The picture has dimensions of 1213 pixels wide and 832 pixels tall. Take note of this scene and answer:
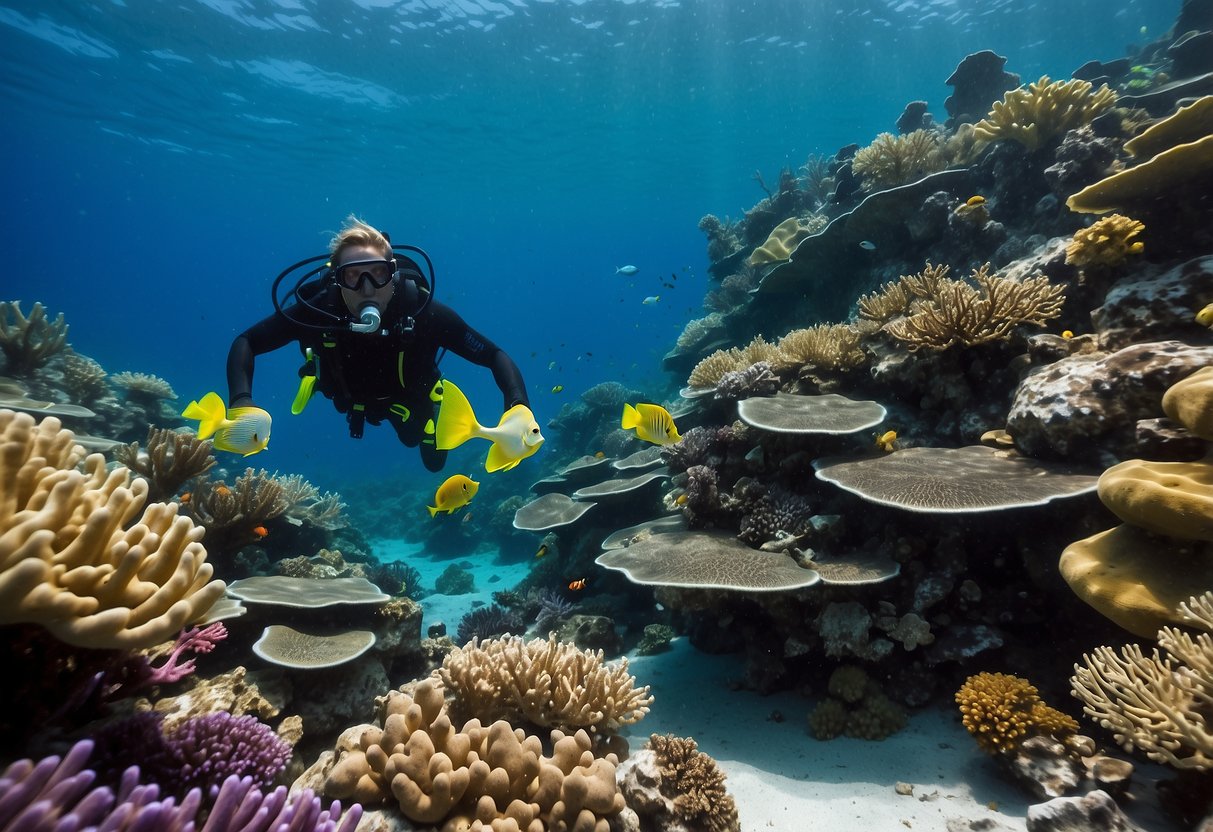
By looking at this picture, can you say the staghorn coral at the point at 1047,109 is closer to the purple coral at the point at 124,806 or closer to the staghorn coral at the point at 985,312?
the staghorn coral at the point at 985,312

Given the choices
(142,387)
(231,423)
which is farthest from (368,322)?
(142,387)

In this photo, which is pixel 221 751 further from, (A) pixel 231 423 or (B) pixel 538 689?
(A) pixel 231 423

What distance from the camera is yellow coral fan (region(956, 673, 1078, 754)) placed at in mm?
3385

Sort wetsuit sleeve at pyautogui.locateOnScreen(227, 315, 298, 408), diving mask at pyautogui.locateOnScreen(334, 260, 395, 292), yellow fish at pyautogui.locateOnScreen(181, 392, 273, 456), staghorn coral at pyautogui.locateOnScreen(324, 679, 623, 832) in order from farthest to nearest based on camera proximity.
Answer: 1. diving mask at pyautogui.locateOnScreen(334, 260, 395, 292)
2. wetsuit sleeve at pyautogui.locateOnScreen(227, 315, 298, 408)
3. yellow fish at pyautogui.locateOnScreen(181, 392, 273, 456)
4. staghorn coral at pyautogui.locateOnScreen(324, 679, 623, 832)

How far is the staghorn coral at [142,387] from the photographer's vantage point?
430 inches

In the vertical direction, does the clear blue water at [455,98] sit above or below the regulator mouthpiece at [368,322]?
above

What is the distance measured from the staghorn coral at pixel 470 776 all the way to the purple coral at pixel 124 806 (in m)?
0.82

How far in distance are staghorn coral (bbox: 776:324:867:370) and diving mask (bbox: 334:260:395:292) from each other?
4.59m

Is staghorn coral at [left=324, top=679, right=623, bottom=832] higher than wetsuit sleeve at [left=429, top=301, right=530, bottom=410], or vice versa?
wetsuit sleeve at [left=429, top=301, right=530, bottom=410]

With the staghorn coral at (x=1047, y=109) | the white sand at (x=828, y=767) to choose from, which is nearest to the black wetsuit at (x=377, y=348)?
the white sand at (x=828, y=767)

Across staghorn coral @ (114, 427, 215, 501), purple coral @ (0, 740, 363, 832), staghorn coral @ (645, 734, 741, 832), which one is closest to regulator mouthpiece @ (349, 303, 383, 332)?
staghorn coral @ (114, 427, 215, 501)

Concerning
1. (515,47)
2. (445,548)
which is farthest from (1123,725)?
(515,47)

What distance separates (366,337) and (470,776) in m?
4.06

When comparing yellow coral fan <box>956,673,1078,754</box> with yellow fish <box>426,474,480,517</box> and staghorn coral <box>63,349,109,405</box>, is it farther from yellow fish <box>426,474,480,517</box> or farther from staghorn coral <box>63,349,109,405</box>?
staghorn coral <box>63,349,109,405</box>
